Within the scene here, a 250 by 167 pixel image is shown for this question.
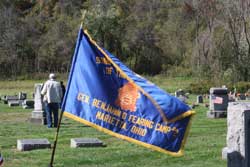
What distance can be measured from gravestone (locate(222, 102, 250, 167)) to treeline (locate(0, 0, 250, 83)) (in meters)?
52.8

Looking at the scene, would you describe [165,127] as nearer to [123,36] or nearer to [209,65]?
[209,65]

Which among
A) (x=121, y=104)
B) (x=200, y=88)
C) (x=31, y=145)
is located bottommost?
(x=200, y=88)

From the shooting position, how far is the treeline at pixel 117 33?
2817 inches

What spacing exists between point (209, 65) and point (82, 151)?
Result: 134 ft

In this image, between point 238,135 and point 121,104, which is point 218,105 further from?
point 121,104

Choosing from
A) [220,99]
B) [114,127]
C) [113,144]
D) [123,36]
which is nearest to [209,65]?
[123,36]

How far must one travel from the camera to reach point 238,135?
902cm

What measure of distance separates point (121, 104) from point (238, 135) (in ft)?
6.04

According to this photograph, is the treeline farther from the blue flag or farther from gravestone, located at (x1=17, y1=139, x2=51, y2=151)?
the blue flag

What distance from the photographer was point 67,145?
589 inches

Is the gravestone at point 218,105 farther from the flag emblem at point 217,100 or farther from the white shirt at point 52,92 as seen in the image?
the white shirt at point 52,92

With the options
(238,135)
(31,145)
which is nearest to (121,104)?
(238,135)

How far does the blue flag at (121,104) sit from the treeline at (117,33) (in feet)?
176

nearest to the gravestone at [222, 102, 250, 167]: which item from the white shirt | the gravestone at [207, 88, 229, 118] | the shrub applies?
the white shirt
